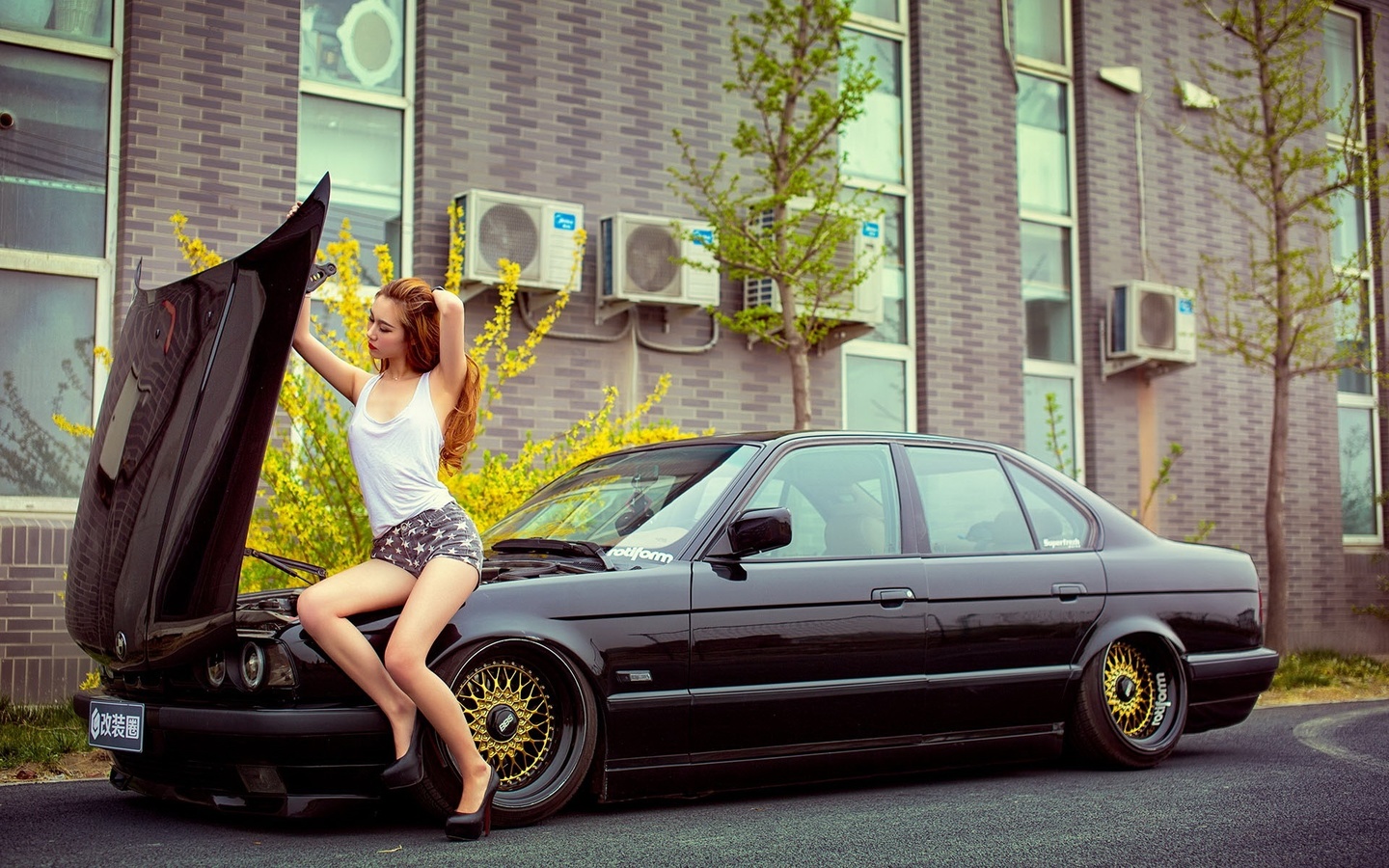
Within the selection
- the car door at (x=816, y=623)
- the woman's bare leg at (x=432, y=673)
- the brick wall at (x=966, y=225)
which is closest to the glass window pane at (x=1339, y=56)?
the brick wall at (x=966, y=225)

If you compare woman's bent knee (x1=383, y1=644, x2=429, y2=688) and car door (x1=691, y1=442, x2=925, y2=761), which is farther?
car door (x1=691, y1=442, x2=925, y2=761)

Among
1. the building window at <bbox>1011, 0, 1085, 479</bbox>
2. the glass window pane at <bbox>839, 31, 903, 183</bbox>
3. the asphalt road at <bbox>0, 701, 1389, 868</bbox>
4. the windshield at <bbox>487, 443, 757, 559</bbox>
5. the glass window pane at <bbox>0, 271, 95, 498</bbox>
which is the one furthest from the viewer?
the building window at <bbox>1011, 0, 1085, 479</bbox>

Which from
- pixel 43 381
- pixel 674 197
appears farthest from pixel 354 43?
pixel 43 381

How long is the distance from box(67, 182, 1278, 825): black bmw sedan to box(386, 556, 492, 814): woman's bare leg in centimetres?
16

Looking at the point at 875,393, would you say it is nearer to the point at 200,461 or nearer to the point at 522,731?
the point at 522,731

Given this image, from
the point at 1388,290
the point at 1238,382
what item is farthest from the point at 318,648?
the point at 1388,290

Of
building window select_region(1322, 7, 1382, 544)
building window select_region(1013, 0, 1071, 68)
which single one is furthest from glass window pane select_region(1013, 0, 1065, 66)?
building window select_region(1322, 7, 1382, 544)

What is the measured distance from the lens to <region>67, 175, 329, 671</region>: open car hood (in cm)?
458

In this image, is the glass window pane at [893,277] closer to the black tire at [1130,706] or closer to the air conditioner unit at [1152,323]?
the air conditioner unit at [1152,323]

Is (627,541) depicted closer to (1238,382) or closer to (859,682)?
(859,682)

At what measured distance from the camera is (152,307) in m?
4.95

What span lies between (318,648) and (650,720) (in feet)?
3.88

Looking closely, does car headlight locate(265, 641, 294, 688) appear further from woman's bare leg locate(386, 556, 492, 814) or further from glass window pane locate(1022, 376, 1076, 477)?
glass window pane locate(1022, 376, 1076, 477)

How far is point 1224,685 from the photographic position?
262 inches
